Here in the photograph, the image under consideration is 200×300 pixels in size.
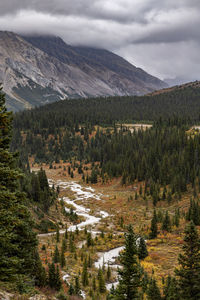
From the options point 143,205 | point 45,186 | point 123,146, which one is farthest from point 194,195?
point 123,146

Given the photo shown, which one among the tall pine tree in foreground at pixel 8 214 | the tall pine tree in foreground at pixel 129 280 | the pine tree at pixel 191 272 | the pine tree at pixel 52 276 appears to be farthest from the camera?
the pine tree at pixel 52 276

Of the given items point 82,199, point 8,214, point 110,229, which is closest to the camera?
point 8,214

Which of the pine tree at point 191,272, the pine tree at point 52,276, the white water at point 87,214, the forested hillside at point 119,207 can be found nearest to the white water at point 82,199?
the white water at point 87,214

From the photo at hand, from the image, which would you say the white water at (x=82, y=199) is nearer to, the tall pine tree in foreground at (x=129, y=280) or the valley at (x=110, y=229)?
the valley at (x=110, y=229)

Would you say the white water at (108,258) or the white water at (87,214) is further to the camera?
the white water at (87,214)

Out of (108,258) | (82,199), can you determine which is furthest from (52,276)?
(82,199)

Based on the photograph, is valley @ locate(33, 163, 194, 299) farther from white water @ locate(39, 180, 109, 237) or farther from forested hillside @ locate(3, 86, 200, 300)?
forested hillside @ locate(3, 86, 200, 300)

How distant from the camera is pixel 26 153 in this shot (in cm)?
15738

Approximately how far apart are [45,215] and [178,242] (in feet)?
90.1

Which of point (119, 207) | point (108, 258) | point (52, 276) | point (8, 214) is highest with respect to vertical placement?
point (8, 214)

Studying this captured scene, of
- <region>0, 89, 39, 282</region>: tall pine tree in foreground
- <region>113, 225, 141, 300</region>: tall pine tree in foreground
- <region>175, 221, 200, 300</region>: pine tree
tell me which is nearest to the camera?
<region>0, 89, 39, 282</region>: tall pine tree in foreground

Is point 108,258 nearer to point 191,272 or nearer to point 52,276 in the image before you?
point 52,276

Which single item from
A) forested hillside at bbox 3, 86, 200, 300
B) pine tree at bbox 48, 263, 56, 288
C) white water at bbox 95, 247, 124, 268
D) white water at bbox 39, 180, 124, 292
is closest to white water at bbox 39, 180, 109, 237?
white water at bbox 39, 180, 124, 292

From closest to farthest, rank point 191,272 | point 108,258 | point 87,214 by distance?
1. point 191,272
2. point 108,258
3. point 87,214
